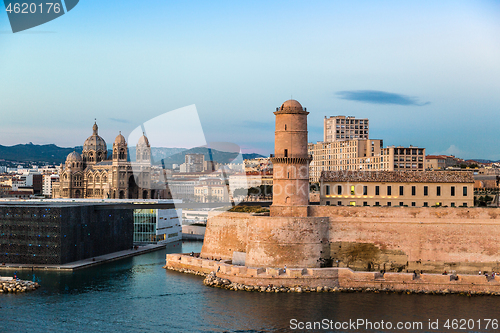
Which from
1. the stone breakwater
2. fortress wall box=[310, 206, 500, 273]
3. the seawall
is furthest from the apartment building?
the stone breakwater

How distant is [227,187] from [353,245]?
243ft

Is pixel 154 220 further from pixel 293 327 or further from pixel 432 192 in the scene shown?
pixel 293 327

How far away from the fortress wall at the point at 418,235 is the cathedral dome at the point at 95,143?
327ft

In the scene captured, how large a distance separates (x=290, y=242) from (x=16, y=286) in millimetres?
17504

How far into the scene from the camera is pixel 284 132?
39.6 meters

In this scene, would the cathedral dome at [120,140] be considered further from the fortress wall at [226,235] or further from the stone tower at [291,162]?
the stone tower at [291,162]

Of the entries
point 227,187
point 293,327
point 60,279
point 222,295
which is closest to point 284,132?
point 222,295

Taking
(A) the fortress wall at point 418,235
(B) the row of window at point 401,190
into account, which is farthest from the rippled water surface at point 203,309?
(B) the row of window at point 401,190

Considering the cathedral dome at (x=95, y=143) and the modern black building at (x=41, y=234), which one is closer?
the modern black building at (x=41, y=234)

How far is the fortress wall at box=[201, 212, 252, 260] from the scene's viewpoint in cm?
4231

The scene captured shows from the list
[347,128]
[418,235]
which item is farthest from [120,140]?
[418,235]

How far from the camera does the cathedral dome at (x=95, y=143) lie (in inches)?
5148

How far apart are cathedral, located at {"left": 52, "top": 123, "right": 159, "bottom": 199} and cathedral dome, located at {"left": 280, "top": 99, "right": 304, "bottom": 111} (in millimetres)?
83276

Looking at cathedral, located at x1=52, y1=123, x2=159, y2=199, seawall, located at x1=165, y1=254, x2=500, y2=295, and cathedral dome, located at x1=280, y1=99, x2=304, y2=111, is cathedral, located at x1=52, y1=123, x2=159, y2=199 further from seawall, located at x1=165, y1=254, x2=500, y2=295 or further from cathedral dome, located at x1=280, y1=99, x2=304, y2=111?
seawall, located at x1=165, y1=254, x2=500, y2=295
